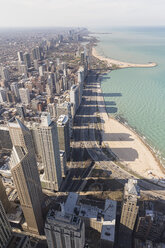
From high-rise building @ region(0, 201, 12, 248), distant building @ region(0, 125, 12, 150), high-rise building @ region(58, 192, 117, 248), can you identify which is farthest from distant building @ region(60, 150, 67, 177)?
high-rise building @ region(0, 201, 12, 248)

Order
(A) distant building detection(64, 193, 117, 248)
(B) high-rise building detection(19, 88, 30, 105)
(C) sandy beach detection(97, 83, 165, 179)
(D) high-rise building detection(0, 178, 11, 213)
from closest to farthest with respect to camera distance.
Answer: (A) distant building detection(64, 193, 117, 248) < (D) high-rise building detection(0, 178, 11, 213) < (C) sandy beach detection(97, 83, 165, 179) < (B) high-rise building detection(19, 88, 30, 105)

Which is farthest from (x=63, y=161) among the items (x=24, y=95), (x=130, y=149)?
(x=24, y=95)

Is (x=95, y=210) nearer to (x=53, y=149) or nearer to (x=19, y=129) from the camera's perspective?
(x=53, y=149)

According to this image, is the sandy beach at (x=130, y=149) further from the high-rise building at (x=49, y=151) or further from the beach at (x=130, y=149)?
the high-rise building at (x=49, y=151)

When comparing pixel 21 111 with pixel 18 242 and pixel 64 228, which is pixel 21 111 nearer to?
pixel 18 242

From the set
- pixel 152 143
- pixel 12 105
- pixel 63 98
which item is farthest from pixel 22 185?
pixel 12 105

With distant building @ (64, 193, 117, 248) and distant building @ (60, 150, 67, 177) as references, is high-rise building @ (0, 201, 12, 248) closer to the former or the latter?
distant building @ (64, 193, 117, 248)

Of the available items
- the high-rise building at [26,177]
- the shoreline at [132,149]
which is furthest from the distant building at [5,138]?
the shoreline at [132,149]
